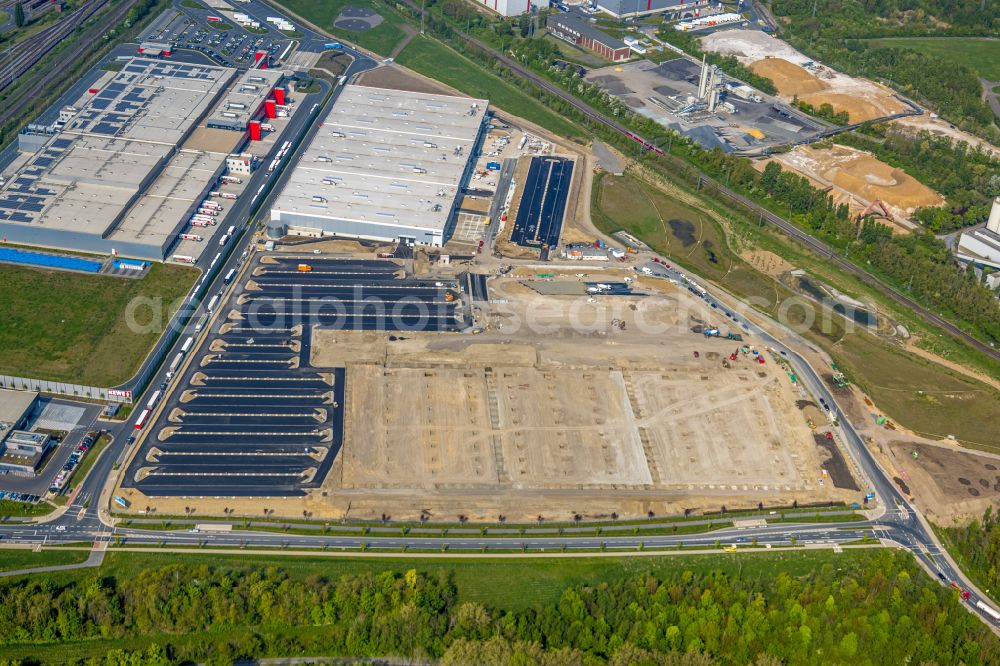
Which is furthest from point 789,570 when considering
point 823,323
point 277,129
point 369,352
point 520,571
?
point 277,129

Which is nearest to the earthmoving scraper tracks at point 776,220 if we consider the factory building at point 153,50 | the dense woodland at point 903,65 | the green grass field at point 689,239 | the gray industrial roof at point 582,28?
the green grass field at point 689,239

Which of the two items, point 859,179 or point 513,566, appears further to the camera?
point 859,179

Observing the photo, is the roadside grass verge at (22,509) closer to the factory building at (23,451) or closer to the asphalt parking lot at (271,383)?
the factory building at (23,451)

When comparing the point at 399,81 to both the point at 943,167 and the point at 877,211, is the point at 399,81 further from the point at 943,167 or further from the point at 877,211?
the point at 943,167

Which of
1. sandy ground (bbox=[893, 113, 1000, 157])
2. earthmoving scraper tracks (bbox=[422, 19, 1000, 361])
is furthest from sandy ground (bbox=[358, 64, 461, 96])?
sandy ground (bbox=[893, 113, 1000, 157])

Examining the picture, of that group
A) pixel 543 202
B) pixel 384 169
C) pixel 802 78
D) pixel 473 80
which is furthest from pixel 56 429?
pixel 802 78

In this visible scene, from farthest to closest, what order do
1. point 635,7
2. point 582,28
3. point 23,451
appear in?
1. point 635,7
2. point 582,28
3. point 23,451

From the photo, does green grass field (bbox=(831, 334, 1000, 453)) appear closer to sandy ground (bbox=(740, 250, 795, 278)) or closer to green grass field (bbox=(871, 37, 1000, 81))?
sandy ground (bbox=(740, 250, 795, 278))
